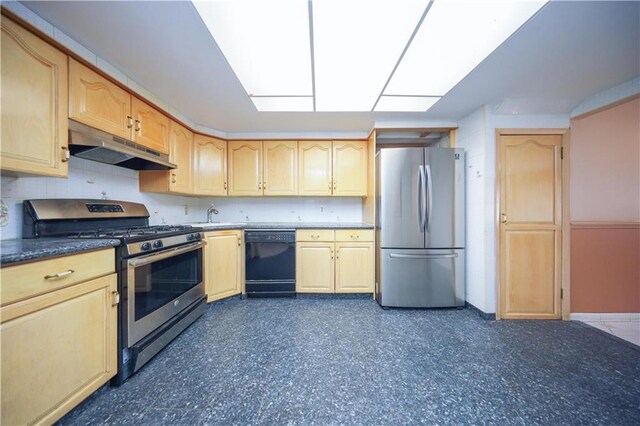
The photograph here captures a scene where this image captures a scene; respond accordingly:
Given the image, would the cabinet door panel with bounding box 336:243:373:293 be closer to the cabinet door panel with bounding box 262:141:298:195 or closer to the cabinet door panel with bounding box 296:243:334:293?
the cabinet door panel with bounding box 296:243:334:293

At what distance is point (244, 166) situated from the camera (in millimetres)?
2986

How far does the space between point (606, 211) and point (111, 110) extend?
178 inches


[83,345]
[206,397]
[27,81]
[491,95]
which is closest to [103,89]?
[27,81]

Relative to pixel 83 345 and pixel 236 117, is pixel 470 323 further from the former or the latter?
pixel 236 117

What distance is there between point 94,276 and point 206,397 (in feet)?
2.97

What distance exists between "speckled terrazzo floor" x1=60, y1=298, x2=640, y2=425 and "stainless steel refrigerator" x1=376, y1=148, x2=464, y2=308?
350 millimetres

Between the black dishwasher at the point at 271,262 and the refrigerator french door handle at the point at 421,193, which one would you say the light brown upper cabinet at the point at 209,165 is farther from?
the refrigerator french door handle at the point at 421,193

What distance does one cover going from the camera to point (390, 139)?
10.1 ft

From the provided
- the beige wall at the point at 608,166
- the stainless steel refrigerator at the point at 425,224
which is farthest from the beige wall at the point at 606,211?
the stainless steel refrigerator at the point at 425,224

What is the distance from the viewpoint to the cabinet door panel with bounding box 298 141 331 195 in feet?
9.78

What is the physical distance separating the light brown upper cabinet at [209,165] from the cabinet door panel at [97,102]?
3.03 feet

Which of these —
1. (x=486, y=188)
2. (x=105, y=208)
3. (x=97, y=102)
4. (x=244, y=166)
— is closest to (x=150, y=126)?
(x=97, y=102)

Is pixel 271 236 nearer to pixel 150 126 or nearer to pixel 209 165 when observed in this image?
pixel 209 165

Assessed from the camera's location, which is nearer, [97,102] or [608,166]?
[97,102]
